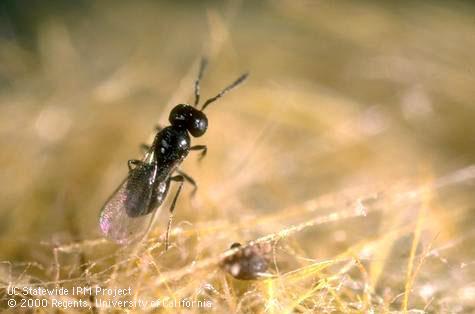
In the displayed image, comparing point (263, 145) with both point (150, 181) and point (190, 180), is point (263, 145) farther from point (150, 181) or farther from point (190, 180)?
point (150, 181)

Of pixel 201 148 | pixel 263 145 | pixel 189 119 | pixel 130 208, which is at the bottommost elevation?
pixel 130 208

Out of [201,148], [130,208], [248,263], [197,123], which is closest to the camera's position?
[248,263]

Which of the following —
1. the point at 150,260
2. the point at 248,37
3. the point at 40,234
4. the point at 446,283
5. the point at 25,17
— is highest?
the point at 25,17

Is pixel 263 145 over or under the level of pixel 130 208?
over

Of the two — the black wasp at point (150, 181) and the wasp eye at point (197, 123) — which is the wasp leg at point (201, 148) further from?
the wasp eye at point (197, 123)

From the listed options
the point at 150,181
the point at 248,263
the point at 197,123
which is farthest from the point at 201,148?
the point at 248,263

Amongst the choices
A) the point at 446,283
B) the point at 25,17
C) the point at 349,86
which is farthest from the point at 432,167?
the point at 25,17

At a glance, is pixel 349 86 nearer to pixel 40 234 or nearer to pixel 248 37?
pixel 248 37
